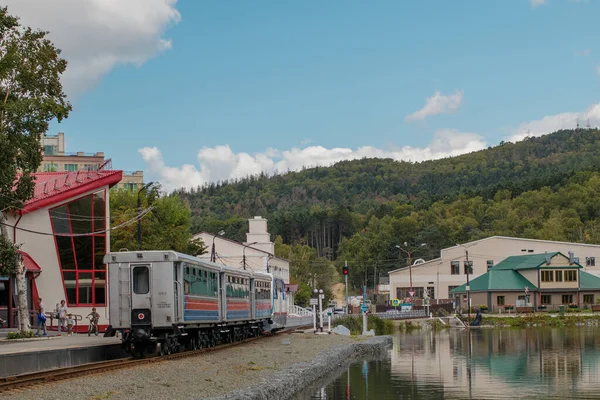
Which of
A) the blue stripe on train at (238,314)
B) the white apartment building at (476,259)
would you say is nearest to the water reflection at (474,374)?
the blue stripe on train at (238,314)

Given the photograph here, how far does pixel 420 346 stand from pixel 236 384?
29.3 meters

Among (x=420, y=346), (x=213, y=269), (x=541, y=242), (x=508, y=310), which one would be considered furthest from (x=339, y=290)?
(x=213, y=269)

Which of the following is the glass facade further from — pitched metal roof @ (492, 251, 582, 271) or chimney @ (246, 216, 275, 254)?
pitched metal roof @ (492, 251, 582, 271)

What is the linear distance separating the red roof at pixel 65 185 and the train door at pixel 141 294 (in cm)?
1824

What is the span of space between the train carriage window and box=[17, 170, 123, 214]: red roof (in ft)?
59.7

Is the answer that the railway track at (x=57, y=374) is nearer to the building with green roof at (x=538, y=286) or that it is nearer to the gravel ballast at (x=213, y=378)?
the gravel ballast at (x=213, y=378)

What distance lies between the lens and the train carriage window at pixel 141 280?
29.0 meters

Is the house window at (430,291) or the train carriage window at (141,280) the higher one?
the train carriage window at (141,280)

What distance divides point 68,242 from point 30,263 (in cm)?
263

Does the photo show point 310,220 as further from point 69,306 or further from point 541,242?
point 69,306

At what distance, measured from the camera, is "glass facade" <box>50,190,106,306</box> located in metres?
47.4

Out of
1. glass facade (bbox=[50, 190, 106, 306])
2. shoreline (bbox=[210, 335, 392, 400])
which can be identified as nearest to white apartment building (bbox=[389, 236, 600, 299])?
glass facade (bbox=[50, 190, 106, 306])

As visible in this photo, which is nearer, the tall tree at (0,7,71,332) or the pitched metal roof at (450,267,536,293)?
the tall tree at (0,7,71,332)

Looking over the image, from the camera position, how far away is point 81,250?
4803 cm
